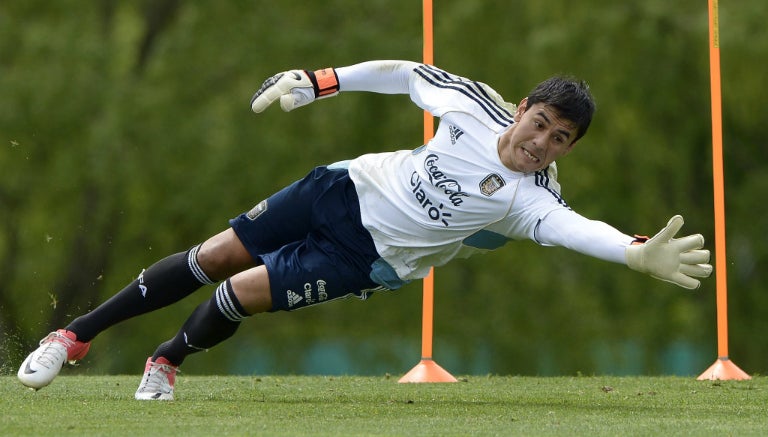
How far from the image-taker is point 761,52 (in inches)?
458

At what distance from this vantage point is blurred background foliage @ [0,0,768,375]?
39.3 feet

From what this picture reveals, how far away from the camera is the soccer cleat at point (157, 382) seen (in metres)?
4.83

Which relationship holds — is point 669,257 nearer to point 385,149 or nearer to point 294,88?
point 294,88

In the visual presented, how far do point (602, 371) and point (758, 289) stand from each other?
1727 millimetres

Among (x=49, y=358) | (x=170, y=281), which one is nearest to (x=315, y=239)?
(x=170, y=281)

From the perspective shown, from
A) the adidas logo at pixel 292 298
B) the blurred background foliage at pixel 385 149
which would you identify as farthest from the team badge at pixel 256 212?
the blurred background foliage at pixel 385 149

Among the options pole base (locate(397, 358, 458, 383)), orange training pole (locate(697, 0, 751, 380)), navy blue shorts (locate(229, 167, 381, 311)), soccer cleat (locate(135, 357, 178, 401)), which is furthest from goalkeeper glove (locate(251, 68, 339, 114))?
orange training pole (locate(697, 0, 751, 380))

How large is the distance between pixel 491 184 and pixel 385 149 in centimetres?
744

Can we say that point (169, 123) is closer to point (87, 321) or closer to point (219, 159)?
point (219, 159)

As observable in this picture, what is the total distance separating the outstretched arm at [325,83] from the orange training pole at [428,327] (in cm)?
94

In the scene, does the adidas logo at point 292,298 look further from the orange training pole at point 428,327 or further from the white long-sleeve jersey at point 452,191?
the orange training pole at point 428,327

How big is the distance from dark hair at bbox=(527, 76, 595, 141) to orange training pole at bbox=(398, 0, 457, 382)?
4.51ft

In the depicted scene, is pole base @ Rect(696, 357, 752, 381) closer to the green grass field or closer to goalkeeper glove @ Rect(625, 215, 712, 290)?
the green grass field

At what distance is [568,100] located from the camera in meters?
4.64
